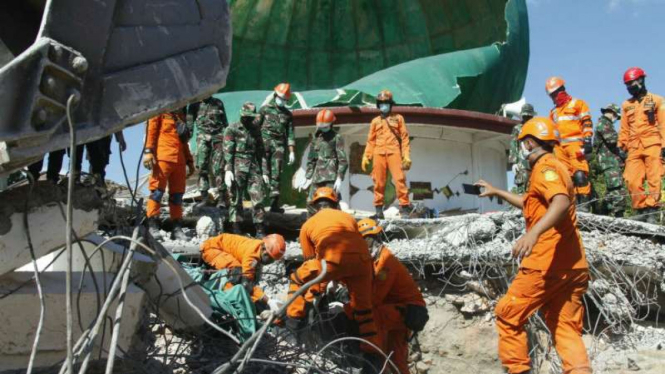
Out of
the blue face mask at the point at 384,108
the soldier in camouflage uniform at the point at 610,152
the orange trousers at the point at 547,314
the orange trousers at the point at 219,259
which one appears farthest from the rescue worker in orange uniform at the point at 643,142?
the orange trousers at the point at 219,259

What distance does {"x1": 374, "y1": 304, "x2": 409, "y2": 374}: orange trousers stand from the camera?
5.55 meters

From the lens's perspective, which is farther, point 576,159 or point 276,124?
point 276,124

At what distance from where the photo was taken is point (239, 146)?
8.08m

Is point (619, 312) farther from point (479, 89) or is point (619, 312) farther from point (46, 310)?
point (479, 89)

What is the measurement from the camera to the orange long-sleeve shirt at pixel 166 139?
23.4ft

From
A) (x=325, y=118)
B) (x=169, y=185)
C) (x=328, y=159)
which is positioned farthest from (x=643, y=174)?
(x=169, y=185)

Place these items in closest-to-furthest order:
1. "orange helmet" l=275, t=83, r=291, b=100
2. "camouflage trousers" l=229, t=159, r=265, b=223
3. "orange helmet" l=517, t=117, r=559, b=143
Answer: "orange helmet" l=517, t=117, r=559, b=143 < "camouflage trousers" l=229, t=159, r=265, b=223 < "orange helmet" l=275, t=83, r=291, b=100

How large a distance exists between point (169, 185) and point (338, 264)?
9.72 ft

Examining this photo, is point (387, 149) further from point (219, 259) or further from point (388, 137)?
point (219, 259)

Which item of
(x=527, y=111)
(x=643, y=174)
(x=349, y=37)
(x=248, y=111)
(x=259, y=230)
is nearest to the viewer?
(x=259, y=230)

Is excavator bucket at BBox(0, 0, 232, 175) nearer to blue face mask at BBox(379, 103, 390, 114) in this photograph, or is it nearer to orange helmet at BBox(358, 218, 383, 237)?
orange helmet at BBox(358, 218, 383, 237)

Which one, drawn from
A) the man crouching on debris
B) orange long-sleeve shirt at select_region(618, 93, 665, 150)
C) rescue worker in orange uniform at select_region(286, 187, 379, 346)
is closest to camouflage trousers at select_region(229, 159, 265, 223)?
rescue worker in orange uniform at select_region(286, 187, 379, 346)

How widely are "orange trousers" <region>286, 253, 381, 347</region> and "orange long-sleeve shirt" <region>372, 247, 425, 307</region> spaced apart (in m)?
0.38

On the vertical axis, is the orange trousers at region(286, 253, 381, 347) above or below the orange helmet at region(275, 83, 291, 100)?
below
